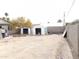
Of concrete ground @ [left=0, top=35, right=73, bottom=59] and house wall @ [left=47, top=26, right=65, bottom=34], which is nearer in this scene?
concrete ground @ [left=0, top=35, right=73, bottom=59]

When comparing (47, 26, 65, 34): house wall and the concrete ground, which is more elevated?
(47, 26, 65, 34): house wall

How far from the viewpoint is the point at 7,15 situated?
326 feet

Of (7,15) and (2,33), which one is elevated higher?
(7,15)

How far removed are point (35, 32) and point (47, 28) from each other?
26.2 ft

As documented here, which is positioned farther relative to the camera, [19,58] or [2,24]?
[2,24]

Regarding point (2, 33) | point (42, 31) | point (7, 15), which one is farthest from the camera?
point (7, 15)

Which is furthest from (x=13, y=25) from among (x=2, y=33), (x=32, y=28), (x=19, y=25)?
(x=2, y=33)

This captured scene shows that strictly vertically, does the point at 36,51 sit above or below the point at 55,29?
below

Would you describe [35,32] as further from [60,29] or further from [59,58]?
[59,58]

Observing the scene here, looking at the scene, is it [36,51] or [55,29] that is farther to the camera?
[55,29]

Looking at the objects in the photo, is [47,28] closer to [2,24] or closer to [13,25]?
[13,25]

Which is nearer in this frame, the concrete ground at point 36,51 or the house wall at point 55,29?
the concrete ground at point 36,51

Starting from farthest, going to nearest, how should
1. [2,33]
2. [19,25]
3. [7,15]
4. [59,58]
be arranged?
[7,15], [19,25], [2,33], [59,58]

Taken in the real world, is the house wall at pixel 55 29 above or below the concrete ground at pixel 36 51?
above
